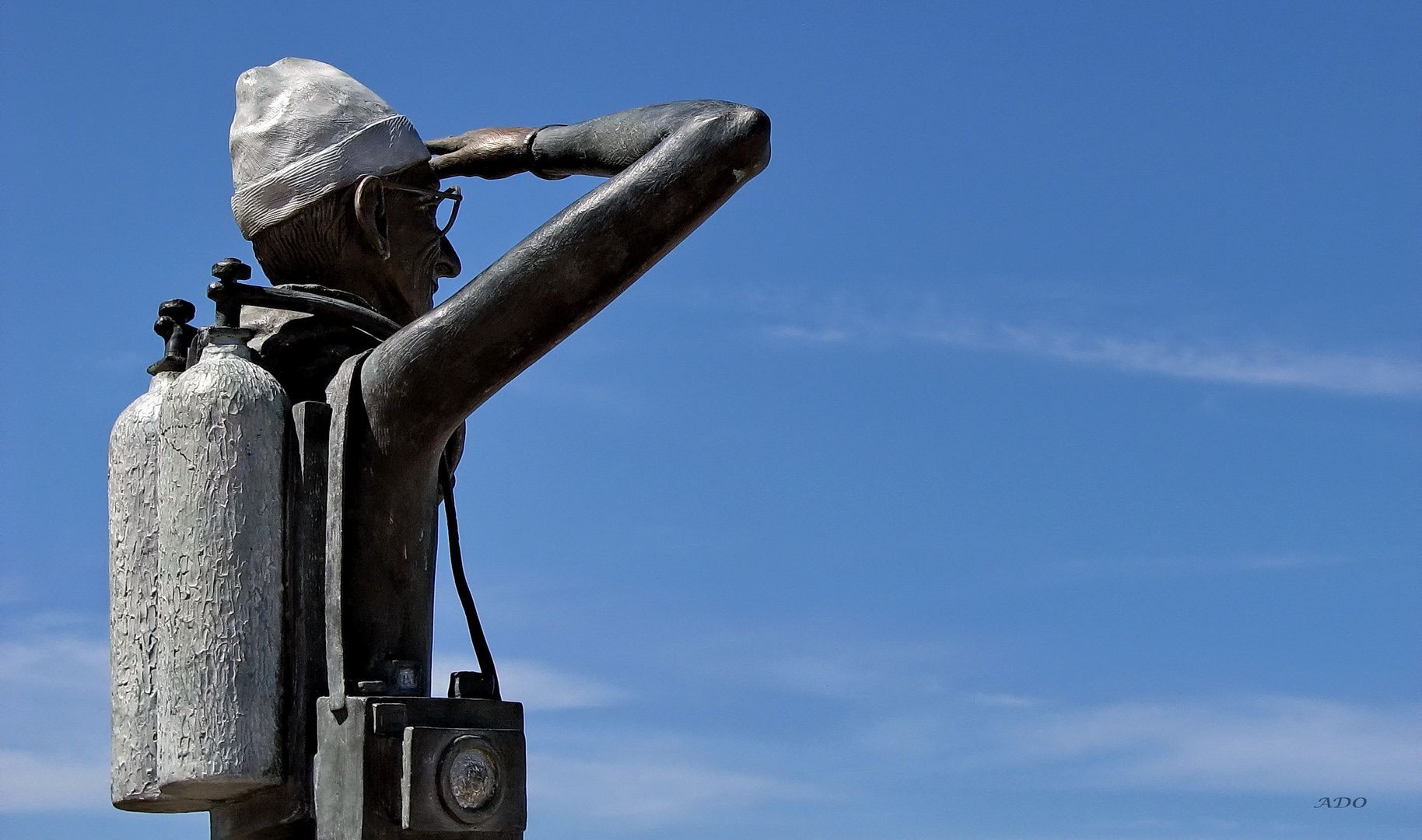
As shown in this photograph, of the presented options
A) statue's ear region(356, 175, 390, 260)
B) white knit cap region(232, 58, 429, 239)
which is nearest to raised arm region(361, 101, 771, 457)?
statue's ear region(356, 175, 390, 260)

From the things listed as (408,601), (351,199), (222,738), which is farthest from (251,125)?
(222,738)

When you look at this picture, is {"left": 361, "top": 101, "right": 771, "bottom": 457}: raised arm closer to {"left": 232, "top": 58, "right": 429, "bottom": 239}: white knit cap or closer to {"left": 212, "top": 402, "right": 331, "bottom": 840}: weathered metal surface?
{"left": 212, "top": 402, "right": 331, "bottom": 840}: weathered metal surface

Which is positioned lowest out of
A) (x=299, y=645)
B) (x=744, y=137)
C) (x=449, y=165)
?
(x=299, y=645)

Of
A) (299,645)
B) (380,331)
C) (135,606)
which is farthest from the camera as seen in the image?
(380,331)

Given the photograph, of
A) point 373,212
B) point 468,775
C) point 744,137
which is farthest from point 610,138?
point 468,775

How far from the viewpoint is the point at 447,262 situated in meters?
5.66

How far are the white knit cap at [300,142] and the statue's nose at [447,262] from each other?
1.10 feet

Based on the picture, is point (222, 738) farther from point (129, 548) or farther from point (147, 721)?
point (129, 548)

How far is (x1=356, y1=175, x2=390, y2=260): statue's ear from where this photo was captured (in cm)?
534

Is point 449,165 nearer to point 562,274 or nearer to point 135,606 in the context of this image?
point 562,274

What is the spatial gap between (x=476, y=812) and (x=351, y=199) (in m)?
1.93

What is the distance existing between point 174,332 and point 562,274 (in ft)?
4.35

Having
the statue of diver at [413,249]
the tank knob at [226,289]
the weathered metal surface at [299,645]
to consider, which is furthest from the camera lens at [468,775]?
the tank knob at [226,289]

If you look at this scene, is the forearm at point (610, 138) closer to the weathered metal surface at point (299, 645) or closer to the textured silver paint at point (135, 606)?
the weathered metal surface at point (299, 645)
